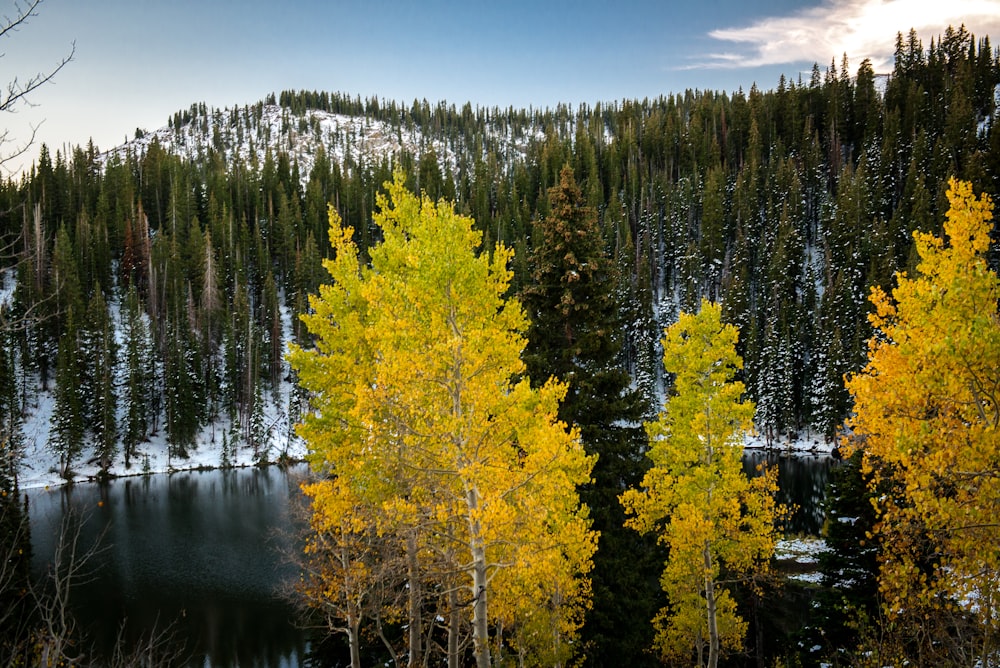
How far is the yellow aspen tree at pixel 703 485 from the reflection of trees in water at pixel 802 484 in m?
19.1

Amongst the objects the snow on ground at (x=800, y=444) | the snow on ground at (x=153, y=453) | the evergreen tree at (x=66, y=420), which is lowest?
the snow on ground at (x=800, y=444)

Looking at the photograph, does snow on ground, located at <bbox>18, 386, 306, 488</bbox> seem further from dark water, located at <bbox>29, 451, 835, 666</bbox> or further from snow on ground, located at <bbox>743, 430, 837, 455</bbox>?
snow on ground, located at <bbox>743, 430, 837, 455</bbox>

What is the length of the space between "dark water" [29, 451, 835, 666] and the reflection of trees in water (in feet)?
0.57

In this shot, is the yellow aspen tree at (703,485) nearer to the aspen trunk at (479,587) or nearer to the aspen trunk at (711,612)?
the aspen trunk at (711,612)

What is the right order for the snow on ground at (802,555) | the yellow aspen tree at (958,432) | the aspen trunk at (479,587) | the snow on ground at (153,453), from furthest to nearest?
the snow on ground at (153,453)
the snow on ground at (802,555)
the aspen trunk at (479,587)
the yellow aspen tree at (958,432)

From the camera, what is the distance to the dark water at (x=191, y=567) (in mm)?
27047

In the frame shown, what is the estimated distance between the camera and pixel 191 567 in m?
36.1

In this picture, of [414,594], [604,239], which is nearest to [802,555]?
[414,594]

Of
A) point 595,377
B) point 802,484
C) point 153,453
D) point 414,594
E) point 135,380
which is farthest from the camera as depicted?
point 153,453

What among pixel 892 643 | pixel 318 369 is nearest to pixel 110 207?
pixel 318 369

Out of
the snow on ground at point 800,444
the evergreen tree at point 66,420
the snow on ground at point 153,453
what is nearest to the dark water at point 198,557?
the evergreen tree at point 66,420

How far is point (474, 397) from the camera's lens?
34.1 feet

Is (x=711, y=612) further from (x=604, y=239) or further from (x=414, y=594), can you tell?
(x=604, y=239)

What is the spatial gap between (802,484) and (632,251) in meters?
58.3
